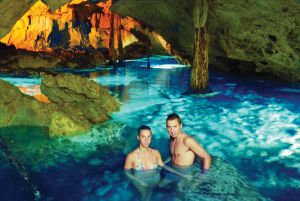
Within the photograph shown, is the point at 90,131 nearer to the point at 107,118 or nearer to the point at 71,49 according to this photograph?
the point at 107,118

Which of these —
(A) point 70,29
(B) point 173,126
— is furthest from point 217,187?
(A) point 70,29

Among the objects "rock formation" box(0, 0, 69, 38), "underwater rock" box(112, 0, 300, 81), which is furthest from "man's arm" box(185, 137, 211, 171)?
"underwater rock" box(112, 0, 300, 81)

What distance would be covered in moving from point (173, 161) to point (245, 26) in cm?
939

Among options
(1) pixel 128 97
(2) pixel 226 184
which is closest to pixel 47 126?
(1) pixel 128 97

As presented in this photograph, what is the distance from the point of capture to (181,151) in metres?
5.46

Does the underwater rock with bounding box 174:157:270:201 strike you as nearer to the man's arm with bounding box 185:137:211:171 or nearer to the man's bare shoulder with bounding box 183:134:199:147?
the man's arm with bounding box 185:137:211:171

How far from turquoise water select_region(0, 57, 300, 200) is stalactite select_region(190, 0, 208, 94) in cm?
69

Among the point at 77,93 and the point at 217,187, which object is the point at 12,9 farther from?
the point at 217,187

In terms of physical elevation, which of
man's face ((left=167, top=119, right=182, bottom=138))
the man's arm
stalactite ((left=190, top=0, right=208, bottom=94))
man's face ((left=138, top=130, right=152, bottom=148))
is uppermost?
stalactite ((left=190, top=0, right=208, bottom=94))

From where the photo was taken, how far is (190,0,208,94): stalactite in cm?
1177

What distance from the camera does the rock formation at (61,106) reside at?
26.6 feet

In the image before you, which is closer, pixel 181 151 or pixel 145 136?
pixel 145 136

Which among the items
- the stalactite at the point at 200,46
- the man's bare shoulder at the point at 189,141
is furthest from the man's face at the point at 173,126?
the stalactite at the point at 200,46

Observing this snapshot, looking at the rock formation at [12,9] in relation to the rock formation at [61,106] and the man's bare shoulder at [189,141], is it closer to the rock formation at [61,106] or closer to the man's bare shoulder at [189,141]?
the rock formation at [61,106]
